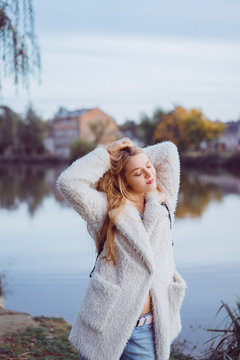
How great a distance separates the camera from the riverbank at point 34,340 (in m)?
4.02

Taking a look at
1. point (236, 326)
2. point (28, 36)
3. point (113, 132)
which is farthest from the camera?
point (113, 132)

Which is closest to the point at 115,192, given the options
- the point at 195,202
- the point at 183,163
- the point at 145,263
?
the point at 145,263

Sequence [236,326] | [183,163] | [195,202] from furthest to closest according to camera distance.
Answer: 1. [183,163]
2. [195,202]
3. [236,326]

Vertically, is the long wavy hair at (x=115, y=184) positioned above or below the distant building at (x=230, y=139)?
below

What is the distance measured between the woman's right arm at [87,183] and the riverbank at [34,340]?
2.18m

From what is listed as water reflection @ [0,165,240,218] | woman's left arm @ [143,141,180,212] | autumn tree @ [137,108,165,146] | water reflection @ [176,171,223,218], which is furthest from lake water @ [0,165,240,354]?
autumn tree @ [137,108,165,146]

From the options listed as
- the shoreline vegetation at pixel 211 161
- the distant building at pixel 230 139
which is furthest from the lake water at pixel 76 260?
the distant building at pixel 230 139

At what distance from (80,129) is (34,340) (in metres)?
71.6

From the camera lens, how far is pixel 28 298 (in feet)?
24.9

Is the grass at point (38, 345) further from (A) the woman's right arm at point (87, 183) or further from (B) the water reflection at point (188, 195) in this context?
(B) the water reflection at point (188, 195)

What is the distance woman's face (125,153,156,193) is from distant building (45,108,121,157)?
62.1 m

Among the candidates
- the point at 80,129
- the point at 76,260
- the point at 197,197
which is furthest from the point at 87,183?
the point at 80,129

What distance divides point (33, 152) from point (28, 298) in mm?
63090

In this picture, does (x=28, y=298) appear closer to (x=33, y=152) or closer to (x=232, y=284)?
(x=232, y=284)
